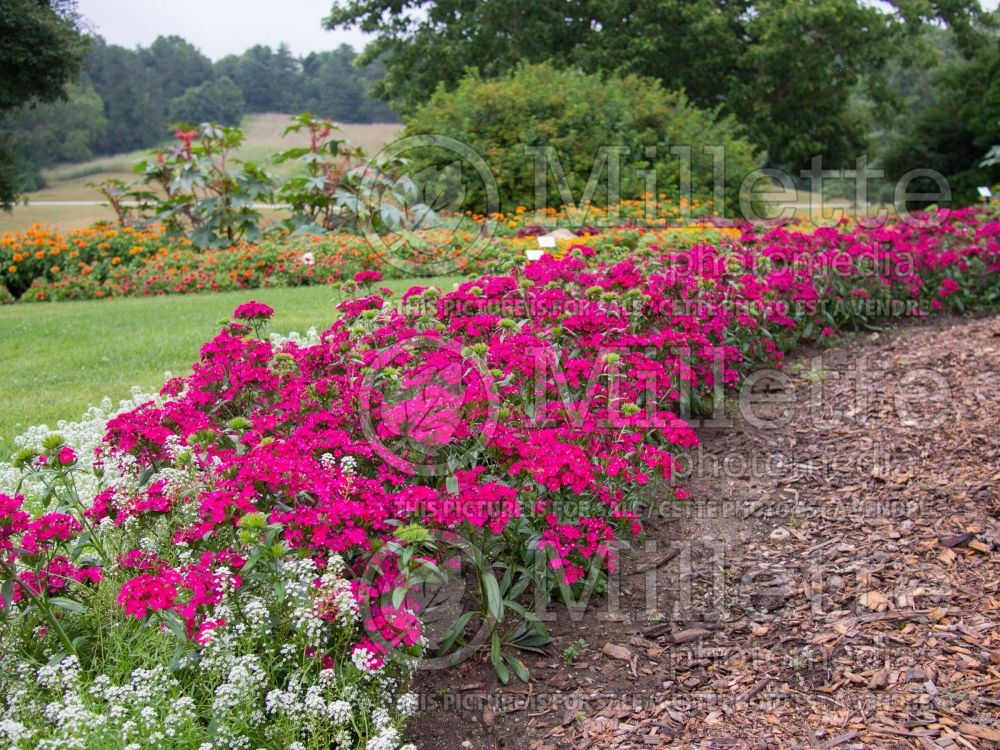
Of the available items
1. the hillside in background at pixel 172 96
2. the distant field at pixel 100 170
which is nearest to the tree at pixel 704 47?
the distant field at pixel 100 170

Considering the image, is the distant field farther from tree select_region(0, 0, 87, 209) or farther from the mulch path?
the mulch path

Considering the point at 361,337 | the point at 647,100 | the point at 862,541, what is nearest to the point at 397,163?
the point at 647,100

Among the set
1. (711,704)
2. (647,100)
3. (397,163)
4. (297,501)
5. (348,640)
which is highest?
(647,100)

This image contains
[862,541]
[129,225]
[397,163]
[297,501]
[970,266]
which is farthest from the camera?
[129,225]

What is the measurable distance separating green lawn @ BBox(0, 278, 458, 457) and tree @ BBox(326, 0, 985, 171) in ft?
35.9

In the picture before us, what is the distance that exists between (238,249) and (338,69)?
27691mm

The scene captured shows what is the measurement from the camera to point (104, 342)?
6.23 m

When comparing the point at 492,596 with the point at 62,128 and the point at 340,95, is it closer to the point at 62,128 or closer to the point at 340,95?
the point at 62,128

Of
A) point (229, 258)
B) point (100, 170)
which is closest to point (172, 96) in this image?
point (100, 170)

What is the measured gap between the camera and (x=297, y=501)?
7.56 feet

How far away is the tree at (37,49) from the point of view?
11.9m

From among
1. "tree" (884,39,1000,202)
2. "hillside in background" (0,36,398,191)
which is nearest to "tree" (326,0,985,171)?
"tree" (884,39,1000,202)

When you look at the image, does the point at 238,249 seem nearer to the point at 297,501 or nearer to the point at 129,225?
the point at 129,225

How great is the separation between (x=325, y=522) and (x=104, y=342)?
485 centimetres
